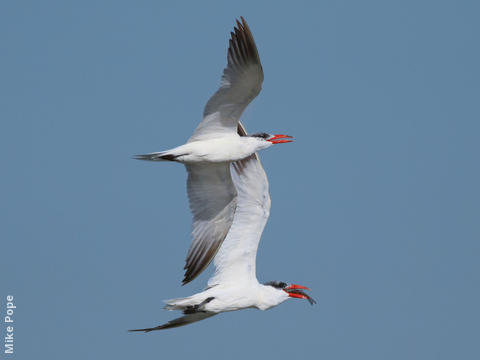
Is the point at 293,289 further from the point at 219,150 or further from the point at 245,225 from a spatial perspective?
the point at 219,150

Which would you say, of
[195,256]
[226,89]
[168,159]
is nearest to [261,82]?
[226,89]

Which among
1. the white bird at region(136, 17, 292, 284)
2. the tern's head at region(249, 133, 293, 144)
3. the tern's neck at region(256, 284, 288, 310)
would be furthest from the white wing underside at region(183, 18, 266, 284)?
the tern's neck at region(256, 284, 288, 310)

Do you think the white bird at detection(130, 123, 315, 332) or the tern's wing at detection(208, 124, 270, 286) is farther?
the tern's wing at detection(208, 124, 270, 286)

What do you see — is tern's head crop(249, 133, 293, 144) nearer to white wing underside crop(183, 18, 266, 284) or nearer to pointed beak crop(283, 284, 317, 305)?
white wing underside crop(183, 18, 266, 284)

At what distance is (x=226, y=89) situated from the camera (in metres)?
19.8

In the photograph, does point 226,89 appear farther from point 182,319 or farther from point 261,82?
point 182,319

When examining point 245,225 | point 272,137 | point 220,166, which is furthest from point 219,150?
point 245,225

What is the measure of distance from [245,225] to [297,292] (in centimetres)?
163

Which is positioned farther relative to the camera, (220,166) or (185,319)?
(185,319)

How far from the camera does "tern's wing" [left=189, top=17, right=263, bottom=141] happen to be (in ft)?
64.4

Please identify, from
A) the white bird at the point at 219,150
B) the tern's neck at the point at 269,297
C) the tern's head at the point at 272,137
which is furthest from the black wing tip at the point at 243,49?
the tern's neck at the point at 269,297

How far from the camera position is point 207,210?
71.2 feet

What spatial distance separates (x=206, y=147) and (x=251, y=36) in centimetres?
199

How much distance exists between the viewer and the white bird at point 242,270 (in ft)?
69.9
